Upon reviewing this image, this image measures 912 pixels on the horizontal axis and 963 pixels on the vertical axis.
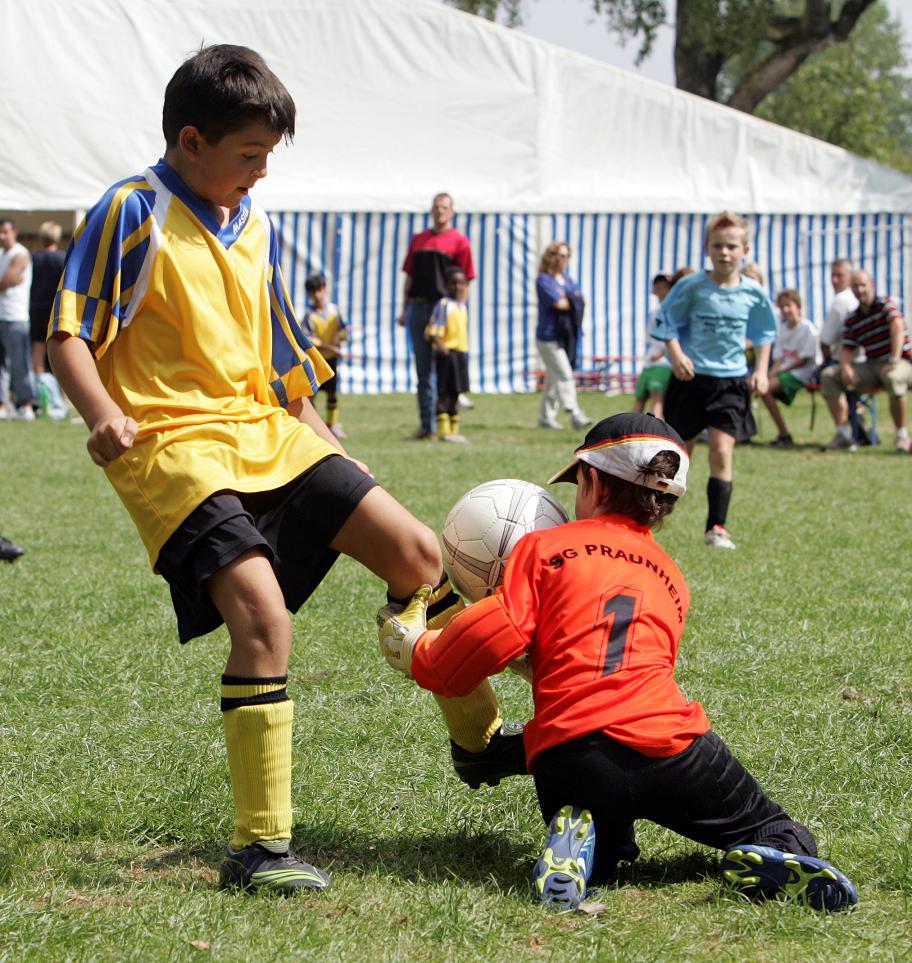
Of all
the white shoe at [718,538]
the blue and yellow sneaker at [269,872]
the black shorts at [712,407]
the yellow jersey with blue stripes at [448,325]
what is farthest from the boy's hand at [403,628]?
the yellow jersey with blue stripes at [448,325]

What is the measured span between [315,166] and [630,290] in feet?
16.8

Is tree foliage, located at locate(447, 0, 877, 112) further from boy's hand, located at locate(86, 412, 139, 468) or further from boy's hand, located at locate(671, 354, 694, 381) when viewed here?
boy's hand, located at locate(86, 412, 139, 468)

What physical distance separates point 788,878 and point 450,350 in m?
10.7

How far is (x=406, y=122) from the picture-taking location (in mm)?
19047

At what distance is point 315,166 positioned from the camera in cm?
1878

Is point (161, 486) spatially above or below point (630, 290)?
below

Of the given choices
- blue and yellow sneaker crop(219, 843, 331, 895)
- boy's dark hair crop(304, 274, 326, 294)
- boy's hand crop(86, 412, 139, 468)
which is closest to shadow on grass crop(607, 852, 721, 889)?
blue and yellow sneaker crop(219, 843, 331, 895)

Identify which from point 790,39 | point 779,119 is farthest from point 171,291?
point 779,119

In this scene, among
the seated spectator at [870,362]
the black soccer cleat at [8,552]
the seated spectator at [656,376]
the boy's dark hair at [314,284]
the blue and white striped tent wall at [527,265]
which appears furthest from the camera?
the blue and white striped tent wall at [527,265]

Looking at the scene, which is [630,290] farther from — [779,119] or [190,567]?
[779,119]

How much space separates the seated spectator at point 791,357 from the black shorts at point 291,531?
11.2 metres

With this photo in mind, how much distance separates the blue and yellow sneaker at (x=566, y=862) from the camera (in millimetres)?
2902

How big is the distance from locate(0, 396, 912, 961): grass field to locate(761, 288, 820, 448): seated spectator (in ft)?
22.9

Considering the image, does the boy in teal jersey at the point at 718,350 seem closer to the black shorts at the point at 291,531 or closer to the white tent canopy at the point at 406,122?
the black shorts at the point at 291,531
